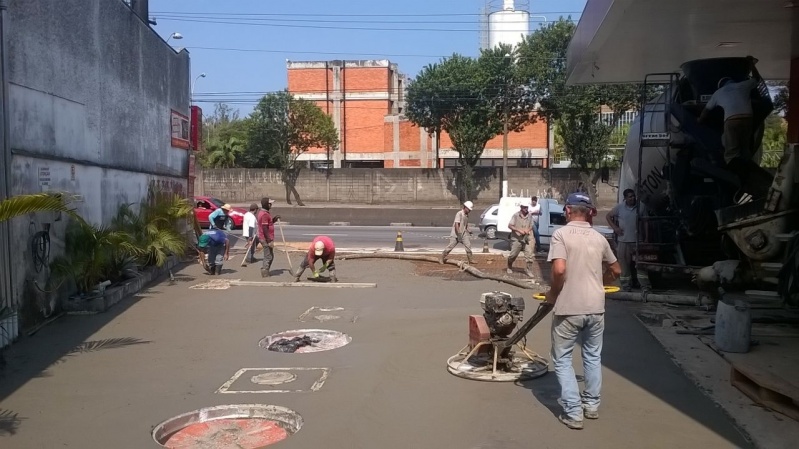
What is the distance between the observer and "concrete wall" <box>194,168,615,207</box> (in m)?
43.6

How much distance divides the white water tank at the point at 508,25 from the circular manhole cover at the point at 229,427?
2154 inches

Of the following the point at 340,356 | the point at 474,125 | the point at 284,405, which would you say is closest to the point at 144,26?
the point at 340,356

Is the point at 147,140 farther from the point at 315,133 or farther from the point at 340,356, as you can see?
the point at 315,133

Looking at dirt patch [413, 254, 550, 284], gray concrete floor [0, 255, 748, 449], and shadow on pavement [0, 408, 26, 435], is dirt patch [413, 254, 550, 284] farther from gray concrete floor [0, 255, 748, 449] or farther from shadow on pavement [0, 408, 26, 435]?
shadow on pavement [0, 408, 26, 435]

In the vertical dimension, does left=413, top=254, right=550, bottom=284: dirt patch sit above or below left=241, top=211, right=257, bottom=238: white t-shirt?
below

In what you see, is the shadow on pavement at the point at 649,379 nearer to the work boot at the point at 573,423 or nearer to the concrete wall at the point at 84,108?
the work boot at the point at 573,423

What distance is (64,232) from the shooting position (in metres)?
11.0

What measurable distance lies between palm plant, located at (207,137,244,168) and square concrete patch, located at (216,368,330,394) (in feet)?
158

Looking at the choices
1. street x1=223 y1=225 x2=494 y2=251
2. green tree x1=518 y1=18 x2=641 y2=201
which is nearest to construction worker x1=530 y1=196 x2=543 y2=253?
street x1=223 y1=225 x2=494 y2=251

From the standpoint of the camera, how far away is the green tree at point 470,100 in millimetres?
42250

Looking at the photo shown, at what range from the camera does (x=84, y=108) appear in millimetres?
11797

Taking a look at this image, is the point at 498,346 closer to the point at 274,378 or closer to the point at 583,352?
the point at 583,352

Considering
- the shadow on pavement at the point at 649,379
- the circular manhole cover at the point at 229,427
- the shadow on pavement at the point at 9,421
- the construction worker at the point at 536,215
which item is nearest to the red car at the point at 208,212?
the construction worker at the point at 536,215

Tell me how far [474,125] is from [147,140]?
2960 centimetres
